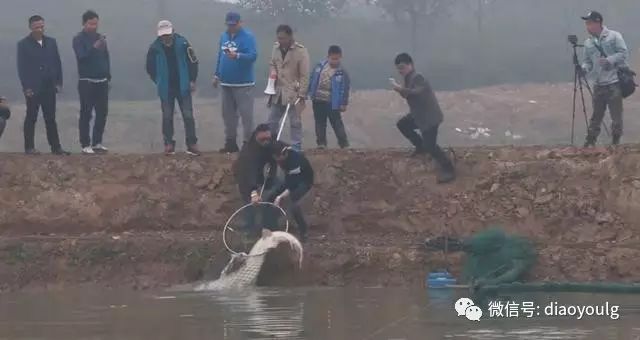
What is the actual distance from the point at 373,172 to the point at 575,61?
3452 millimetres

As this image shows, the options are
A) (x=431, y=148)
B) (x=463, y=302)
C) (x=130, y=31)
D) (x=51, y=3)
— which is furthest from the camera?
(x=51, y=3)

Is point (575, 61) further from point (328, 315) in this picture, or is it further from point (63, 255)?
point (63, 255)

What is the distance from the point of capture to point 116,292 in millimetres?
17734

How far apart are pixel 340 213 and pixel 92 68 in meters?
4.31

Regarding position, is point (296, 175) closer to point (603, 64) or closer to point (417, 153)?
point (417, 153)

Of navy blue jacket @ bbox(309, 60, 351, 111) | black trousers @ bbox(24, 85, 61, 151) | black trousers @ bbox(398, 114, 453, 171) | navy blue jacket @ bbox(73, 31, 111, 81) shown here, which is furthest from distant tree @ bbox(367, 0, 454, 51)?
black trousers @ bbox(398, 114, 453, 171)

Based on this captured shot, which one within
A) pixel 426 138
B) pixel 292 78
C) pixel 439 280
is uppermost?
pixel 292 78

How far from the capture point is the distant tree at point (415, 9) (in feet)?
216

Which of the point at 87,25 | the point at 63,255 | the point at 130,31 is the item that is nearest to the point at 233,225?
the point at 63,255

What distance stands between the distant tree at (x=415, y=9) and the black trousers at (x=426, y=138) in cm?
4530

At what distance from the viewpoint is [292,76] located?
19.6 metres

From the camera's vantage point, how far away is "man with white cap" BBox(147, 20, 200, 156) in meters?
19.6

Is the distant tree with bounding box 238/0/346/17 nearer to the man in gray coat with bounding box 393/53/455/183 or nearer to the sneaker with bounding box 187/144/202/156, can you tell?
the sneaker with bounding box 187/144/202/156

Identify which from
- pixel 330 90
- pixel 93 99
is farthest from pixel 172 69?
pixel 330 90
